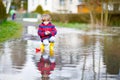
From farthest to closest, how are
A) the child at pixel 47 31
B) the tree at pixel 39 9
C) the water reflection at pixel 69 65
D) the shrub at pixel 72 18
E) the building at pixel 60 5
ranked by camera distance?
the building at pixel 60 5 < the tree at pixel 39 9 < the shrub at pixel 72 18 < the child at pixel 47 31 < the water reflection at pixel 69 65

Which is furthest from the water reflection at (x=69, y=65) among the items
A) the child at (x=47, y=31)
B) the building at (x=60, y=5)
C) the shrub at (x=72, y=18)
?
the building at (x=60, y=5)

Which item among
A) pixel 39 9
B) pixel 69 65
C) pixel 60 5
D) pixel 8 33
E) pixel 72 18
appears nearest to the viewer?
pixel 69 65

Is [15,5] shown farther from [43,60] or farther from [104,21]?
[43,60]

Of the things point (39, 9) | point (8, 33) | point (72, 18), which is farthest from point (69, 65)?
point (39, 9)

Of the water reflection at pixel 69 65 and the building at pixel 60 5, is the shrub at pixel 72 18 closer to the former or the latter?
the building at pixel 60 5

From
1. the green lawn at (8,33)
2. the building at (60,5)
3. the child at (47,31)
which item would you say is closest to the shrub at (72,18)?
the building at (60,5)

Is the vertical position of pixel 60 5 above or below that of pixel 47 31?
below

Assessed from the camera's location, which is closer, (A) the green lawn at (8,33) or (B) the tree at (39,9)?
(A) the green lawn at (8,33)

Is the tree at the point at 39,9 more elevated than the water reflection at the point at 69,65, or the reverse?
the water reflection at the point at 69,65

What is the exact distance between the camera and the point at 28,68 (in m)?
10.6

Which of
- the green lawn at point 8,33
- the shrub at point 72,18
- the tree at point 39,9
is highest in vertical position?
the green lawn at point 8,33

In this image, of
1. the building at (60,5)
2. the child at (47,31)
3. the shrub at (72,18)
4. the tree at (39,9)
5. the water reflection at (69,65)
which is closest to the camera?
the water reflection at (69,65)

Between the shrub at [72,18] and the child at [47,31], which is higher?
the child at [47,31]

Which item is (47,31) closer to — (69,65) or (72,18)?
(69,65)
